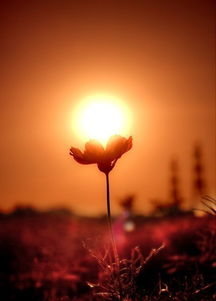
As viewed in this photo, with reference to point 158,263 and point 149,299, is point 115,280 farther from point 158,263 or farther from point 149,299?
point 158,263

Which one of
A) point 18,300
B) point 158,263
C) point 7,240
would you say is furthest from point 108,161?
point 7,240

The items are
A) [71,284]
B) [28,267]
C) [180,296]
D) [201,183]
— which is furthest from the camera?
[201,183]
